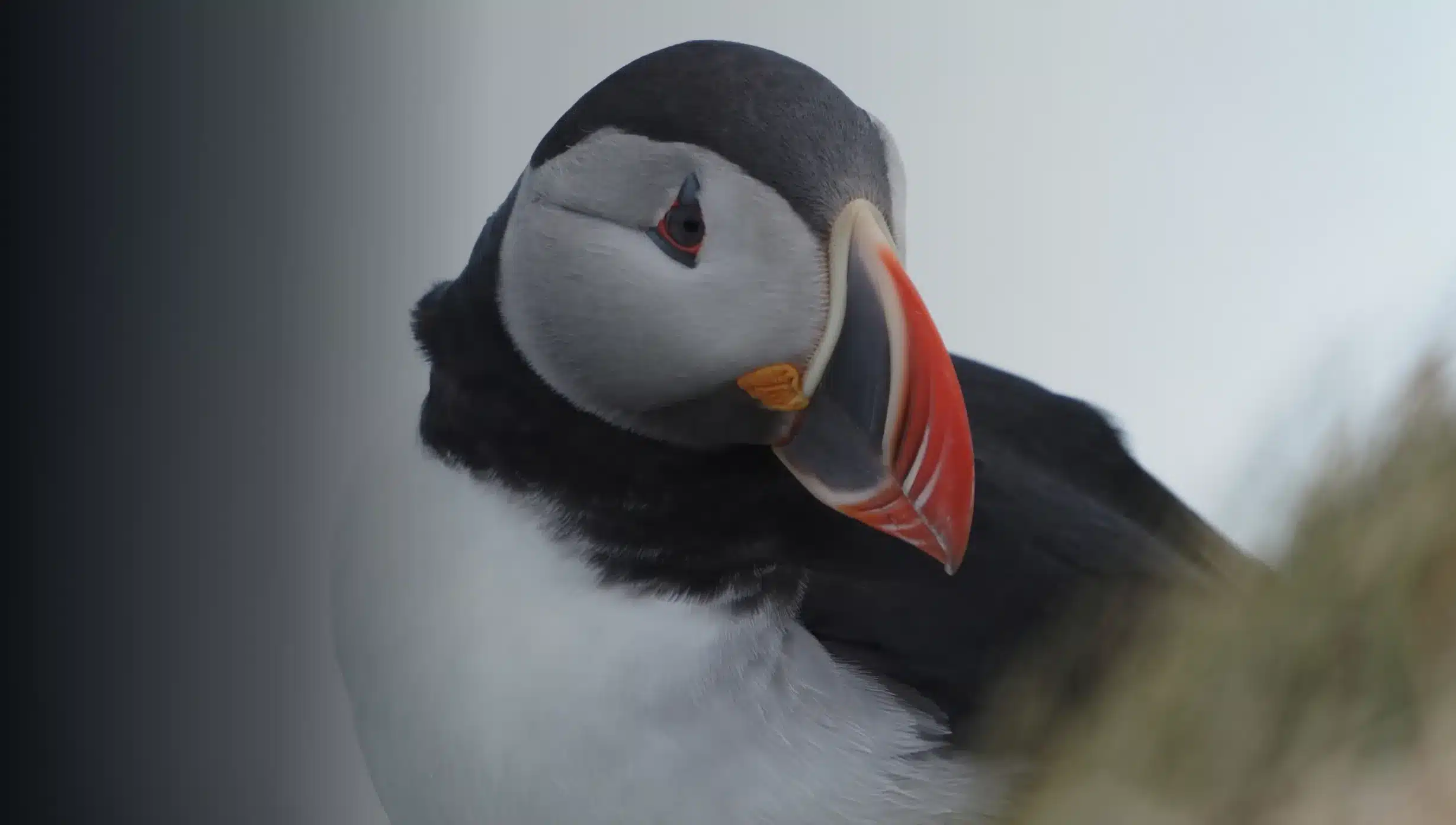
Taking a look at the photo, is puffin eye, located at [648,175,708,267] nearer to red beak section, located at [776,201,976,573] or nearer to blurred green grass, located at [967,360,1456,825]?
red beak section, located at [776,201,976,573]

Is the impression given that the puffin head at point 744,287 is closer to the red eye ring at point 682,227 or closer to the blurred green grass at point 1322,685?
the red eye ring at point 682,227

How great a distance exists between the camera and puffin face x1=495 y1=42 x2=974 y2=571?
1.89 ft

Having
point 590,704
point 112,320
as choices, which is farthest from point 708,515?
Result: point 112,320

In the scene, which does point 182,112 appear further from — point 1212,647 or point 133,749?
point 1212,647

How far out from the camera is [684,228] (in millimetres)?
612

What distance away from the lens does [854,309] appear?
583 millimetres

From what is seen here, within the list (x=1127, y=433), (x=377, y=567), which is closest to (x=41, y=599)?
(x=377, y=567)

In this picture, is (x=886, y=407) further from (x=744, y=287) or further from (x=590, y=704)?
(x=590, y=704)

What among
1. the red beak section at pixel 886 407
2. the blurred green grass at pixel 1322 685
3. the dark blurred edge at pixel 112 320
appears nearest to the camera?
the blurred green grass at pixel 1322 685

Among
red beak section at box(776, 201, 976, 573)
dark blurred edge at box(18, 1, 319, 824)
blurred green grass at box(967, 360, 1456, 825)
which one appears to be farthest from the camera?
dark blurred edge at box(18, 1, 319, 824)

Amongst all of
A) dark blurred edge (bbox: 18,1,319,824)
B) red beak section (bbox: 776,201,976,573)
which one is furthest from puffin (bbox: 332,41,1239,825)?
dark blurred edge (bbox: 18,1,319,824)

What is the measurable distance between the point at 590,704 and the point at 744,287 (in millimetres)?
226

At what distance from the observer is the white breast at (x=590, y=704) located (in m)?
0.60

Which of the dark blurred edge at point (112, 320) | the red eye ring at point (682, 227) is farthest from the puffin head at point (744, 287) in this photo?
the dark blurred edge at point (112, 320)
